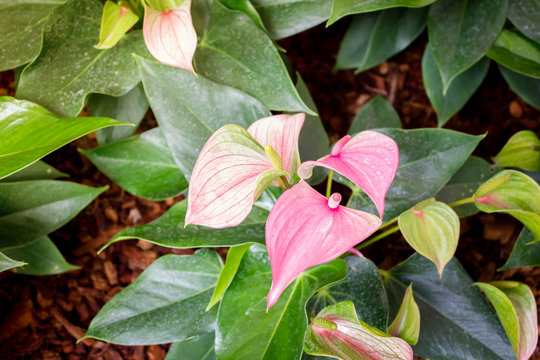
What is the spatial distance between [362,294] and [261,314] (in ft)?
0.58

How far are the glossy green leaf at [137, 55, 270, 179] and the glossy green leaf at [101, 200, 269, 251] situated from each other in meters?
0.09

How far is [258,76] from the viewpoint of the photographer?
79cm

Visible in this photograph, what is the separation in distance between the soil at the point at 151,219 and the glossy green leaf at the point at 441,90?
12 cm

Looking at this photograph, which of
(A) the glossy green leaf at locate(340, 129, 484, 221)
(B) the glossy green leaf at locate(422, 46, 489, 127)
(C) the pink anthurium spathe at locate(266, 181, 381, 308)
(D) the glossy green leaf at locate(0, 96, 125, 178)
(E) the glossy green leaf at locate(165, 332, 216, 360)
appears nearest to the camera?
(C) the pink anthurium spathe at locate(266, 181, 381, 308)

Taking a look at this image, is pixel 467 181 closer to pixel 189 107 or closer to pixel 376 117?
pixel 376 117

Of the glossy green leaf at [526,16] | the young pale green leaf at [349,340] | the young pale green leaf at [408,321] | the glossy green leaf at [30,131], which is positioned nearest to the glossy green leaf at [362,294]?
the young pale green leaf at [408,321]

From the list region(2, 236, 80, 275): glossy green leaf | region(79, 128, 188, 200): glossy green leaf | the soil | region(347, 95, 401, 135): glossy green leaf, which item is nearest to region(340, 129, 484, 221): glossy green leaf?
region(347, 95, 401, 135): glossy green leaf

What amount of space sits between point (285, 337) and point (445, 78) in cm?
60

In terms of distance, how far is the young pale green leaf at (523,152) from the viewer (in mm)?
857

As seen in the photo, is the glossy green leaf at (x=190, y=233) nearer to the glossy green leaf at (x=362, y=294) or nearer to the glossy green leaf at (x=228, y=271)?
the glossy green leaf at (x=228, y=271)

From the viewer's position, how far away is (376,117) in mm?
942

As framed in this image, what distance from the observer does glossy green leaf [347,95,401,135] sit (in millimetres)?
938

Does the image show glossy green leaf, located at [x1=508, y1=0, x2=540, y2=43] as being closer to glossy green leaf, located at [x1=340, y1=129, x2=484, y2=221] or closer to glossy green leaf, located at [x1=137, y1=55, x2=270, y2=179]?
glossy green leaf, located at [x1=340, y1=129, x2=484, y2=221]

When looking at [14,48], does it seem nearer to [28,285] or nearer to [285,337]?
[28,285]
